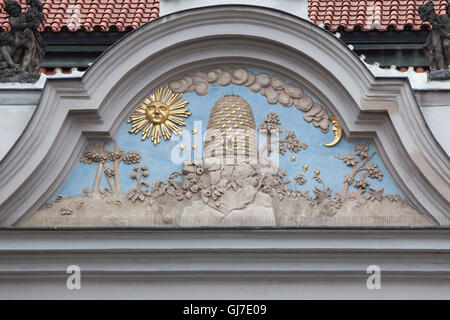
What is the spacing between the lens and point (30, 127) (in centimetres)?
966

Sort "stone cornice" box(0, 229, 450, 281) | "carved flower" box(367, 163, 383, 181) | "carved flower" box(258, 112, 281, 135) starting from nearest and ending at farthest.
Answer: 1. "stone cornice" box(0, 229, 450, 281)
2. "carved flower" box(367, 163, 383, 181)
3. "carved flower" box(258, 112, 281, 135)

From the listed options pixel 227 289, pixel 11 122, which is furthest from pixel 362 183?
pixel 11 122

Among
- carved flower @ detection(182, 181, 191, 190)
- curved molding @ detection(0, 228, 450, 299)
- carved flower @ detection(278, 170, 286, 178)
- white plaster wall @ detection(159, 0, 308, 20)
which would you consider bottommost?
curved molding @ detection(0, 228, 450, 299)

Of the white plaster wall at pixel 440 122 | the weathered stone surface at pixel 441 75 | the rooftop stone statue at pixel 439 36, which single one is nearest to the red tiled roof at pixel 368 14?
the rooftop stone statue at pixel 439 36

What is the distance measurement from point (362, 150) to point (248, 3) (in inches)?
78.3

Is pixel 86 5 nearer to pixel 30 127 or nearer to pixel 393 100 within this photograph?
pixel 30 127

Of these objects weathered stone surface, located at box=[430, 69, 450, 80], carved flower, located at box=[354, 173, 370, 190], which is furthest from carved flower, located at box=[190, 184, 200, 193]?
weathered stone surface, located at box=[430, 69, 450, 80]

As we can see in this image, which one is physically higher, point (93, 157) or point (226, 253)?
point (93, 157)

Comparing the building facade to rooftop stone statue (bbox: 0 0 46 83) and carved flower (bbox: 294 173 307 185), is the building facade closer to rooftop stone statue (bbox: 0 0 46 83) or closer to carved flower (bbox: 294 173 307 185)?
carved flower (bbox: 294 173 307 185)

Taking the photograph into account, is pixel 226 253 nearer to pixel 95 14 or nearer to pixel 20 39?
pixel 20 39

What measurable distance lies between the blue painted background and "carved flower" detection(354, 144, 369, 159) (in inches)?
1.5

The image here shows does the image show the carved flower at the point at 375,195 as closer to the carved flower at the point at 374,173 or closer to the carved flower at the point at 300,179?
the carved flower at the point at 374,173

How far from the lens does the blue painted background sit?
9875 millimetres

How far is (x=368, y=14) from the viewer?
13.3 metres
